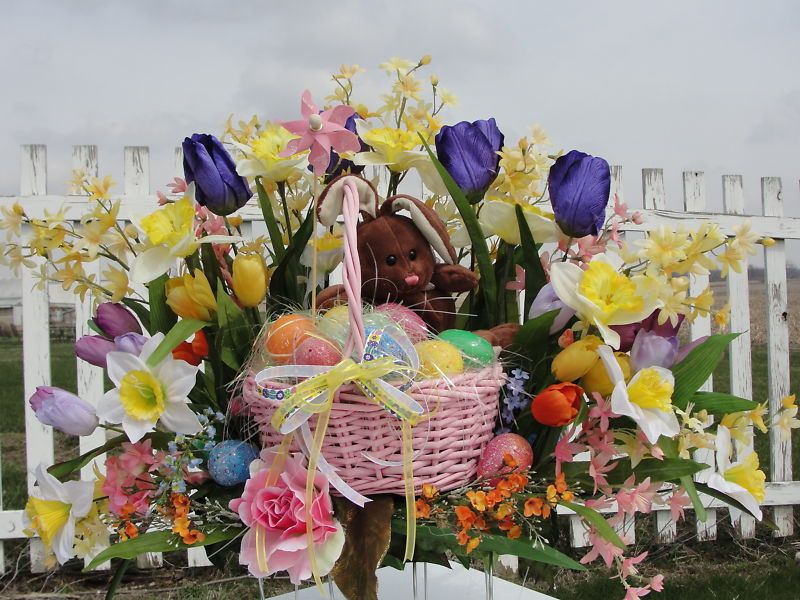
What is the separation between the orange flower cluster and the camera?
2.92 feet

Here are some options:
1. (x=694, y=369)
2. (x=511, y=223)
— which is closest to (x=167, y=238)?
(x=511, y=223)

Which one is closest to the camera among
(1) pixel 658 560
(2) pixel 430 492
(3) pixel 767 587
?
(2) pixel 430 492

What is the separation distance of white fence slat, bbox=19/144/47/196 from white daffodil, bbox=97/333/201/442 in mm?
1796

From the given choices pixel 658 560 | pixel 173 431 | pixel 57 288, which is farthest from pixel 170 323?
pixel 658 560

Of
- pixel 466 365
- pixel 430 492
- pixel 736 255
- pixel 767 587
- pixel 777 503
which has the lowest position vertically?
pixel 767 587

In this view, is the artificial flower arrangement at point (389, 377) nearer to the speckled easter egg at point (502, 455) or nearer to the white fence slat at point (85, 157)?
the speckled easter egg at point (502, 455)

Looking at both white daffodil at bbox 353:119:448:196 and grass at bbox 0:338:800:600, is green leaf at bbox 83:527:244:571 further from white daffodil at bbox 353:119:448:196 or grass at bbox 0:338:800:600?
grass at bbox 0:338:800:600

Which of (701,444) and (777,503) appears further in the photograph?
(777,503)

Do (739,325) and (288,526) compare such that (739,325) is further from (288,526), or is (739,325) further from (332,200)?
(288,526)

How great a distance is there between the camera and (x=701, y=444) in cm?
94

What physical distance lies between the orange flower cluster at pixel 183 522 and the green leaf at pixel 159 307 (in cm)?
25

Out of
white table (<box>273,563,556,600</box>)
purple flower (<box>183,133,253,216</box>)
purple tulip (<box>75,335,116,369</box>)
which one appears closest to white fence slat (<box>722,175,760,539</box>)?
white table (<box>273,563,556,600</box>)

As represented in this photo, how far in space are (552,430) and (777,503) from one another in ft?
7.16

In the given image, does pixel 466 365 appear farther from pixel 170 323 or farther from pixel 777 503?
pixel 777 503
